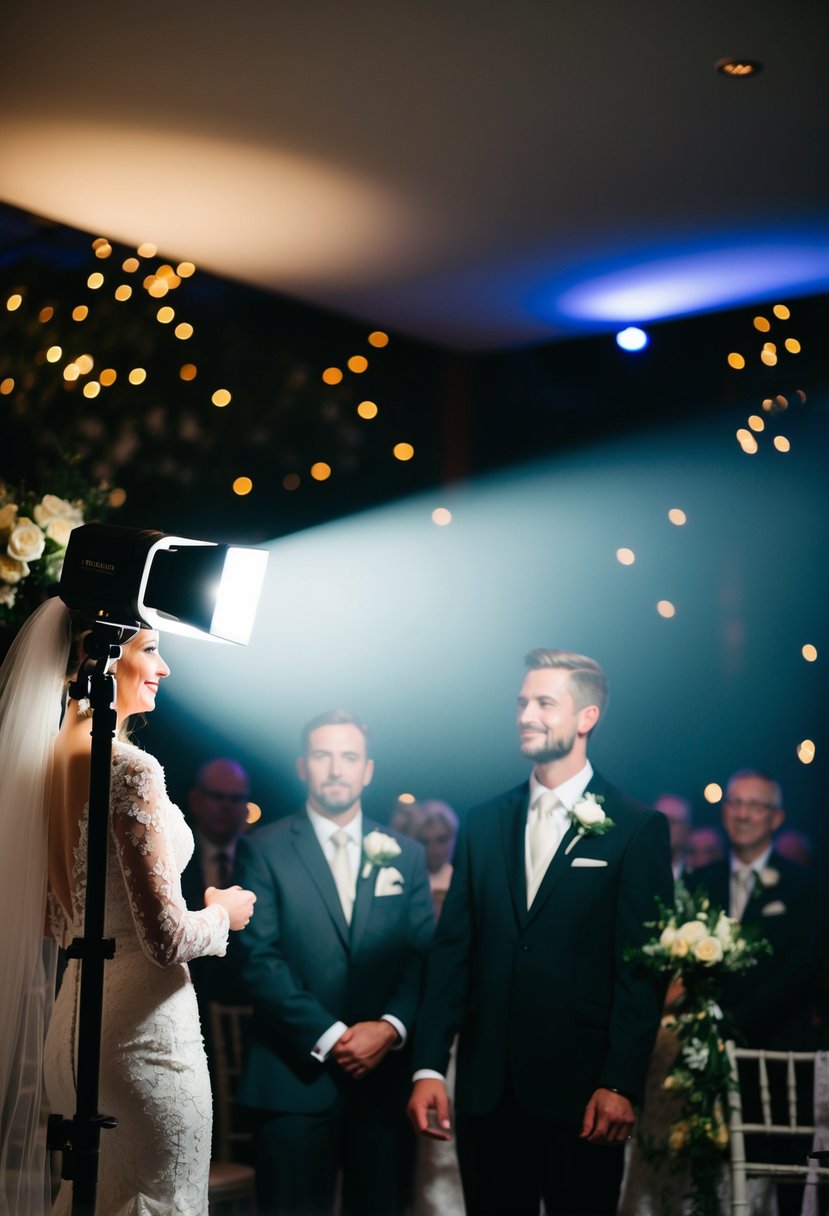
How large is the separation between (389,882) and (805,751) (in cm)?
135

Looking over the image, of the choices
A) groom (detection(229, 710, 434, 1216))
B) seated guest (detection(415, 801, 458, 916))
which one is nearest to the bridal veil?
groom (detection(229, 710, 434, 1216))

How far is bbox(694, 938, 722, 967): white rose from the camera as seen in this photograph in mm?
4027

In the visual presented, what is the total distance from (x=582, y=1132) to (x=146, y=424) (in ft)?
8.40

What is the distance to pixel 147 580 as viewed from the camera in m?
2.58

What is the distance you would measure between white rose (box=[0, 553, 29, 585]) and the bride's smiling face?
2.77 feet

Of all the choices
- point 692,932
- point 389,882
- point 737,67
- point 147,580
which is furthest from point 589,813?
point 737,67

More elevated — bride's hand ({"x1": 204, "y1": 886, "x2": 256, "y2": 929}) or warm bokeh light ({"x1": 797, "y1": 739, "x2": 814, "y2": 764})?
warm bokeh light ({"x1": 797, "y1": 739, "x2": 814, "y2": 764})

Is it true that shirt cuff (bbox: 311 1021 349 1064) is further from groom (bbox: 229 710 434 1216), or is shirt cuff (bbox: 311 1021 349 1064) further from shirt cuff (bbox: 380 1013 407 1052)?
shirt cuff (bbox: 380 1013 407 1052)

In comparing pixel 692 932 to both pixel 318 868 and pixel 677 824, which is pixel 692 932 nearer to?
pixel 677 824

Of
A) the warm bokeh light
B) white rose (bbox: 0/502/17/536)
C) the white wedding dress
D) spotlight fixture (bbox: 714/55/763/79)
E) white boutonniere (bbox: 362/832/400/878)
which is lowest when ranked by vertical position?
the white wedding dress

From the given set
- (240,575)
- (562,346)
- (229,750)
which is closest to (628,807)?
(229,750)

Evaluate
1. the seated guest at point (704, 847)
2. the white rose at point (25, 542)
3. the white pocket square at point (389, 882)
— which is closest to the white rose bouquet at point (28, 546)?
the white rose at point (25, 542)

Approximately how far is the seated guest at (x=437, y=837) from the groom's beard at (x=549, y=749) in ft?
1.15

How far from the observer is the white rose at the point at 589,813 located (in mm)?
4199
